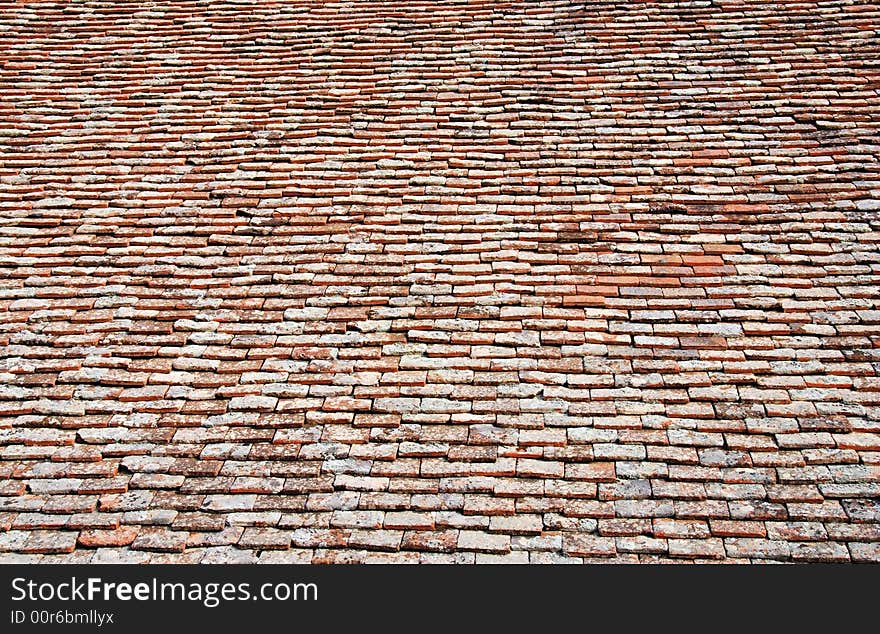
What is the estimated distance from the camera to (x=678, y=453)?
4.32 metres

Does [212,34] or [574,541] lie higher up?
[212,34]

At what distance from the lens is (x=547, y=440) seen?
4426mm

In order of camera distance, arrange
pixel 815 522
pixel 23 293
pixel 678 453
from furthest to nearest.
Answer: pixel 23 293
pixel 678 453
pixel 815 522

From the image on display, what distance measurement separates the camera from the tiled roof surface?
4.18 metres

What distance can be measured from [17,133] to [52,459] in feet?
11.7

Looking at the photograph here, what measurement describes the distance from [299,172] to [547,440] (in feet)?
10.3

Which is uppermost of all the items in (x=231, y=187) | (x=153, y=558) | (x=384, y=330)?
(x=231, y=187)

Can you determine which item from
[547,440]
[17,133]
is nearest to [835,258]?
[547,440]

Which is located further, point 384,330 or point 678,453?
point 384,330

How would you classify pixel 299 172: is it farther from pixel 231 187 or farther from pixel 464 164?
pixel 464 164

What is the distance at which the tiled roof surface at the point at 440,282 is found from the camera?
164 inches

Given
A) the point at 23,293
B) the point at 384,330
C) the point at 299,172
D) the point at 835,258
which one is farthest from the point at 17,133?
the point at 835,258

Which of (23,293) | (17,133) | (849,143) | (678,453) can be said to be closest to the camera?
(678,453)

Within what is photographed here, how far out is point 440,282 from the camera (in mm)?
5379
